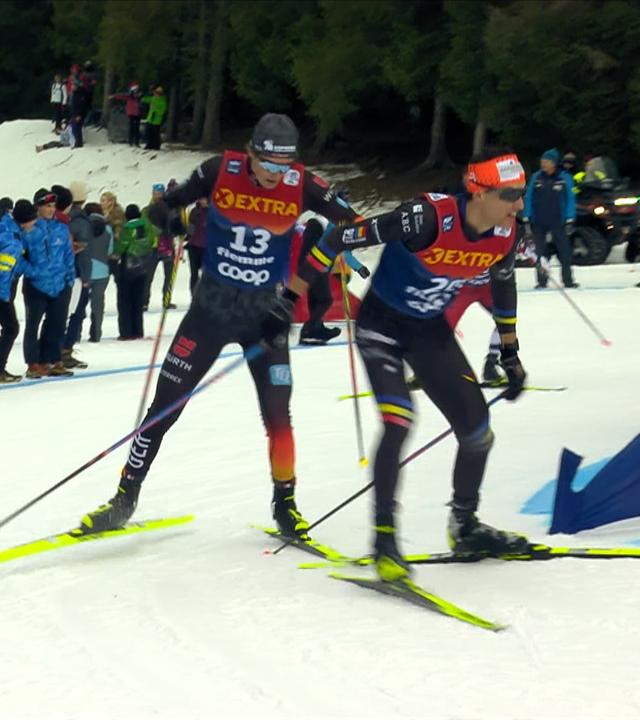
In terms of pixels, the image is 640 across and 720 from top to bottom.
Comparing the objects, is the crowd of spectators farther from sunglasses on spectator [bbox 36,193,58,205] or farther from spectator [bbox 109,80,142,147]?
spectator [bbox 109,80,142,147]

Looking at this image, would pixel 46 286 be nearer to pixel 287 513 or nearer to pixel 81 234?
pixel 81 234

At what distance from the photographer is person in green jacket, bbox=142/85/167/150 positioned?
116 feet

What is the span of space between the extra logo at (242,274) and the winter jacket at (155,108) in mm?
29978

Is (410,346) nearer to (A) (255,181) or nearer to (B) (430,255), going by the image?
(B) (430,255)

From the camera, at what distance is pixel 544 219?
689 inches

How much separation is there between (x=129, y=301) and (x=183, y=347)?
9.09 metres

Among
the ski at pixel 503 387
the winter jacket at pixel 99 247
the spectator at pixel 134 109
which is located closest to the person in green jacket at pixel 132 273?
the winter jacket at pixel 99 247

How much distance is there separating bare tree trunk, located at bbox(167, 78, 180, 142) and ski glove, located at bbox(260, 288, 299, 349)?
38.1 meters

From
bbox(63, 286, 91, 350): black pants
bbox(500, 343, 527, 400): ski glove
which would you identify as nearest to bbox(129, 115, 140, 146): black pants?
bbox(63, 286, 91, 350): black pants

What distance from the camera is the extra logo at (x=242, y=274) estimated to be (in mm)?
6043

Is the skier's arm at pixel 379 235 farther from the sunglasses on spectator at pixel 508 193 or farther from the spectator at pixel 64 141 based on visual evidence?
the spectator at pixel 64 141

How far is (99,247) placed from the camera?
559 inches

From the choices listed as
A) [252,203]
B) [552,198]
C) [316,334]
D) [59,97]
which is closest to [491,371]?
[316,334]

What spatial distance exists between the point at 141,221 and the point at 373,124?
1009 inches
